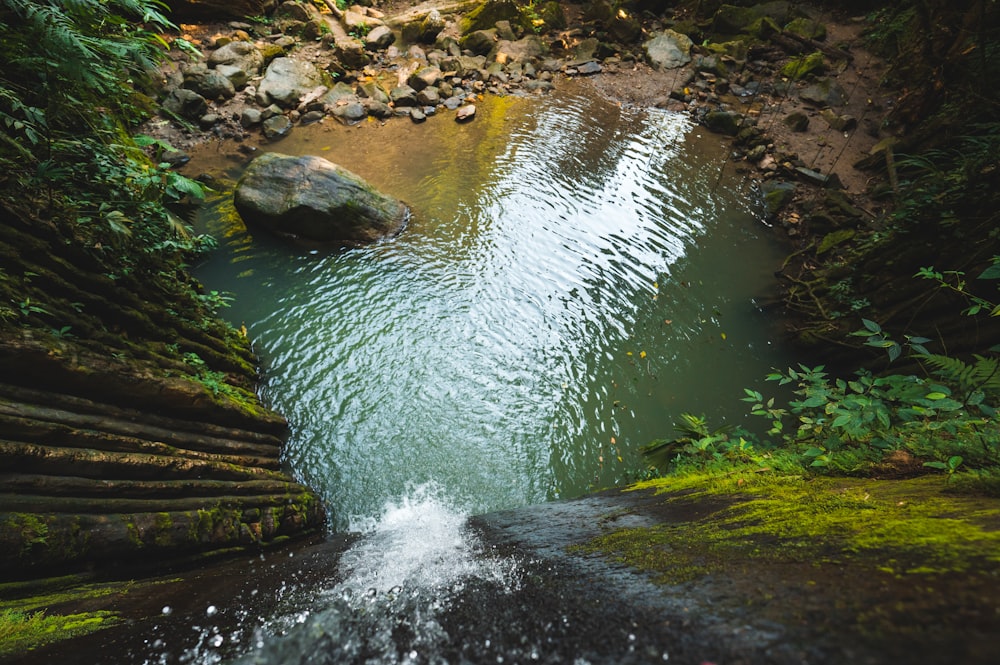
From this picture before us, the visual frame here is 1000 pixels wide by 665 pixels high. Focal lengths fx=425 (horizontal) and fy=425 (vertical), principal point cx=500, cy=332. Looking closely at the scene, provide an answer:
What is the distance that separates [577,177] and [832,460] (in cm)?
753

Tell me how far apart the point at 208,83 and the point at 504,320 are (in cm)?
949

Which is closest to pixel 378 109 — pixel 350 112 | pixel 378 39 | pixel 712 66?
pixel 350 112

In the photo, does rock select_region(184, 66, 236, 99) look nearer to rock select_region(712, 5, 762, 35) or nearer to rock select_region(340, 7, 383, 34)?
rock select_region(340, 7, 383, 34)

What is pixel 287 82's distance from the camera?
10.3 metres

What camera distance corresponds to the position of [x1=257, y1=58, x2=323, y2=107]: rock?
1002cm

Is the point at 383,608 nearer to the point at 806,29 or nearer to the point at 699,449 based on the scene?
the point at 699,449

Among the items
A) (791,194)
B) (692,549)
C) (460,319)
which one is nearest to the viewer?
(692,549)

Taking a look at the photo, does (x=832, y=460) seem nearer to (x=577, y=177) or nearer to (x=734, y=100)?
(x=577, y=177)

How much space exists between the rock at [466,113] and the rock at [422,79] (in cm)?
142

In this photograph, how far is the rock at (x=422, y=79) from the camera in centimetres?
1084

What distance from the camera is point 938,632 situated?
75 cm

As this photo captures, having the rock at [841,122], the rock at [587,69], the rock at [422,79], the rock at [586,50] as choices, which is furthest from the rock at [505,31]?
the rock at [841,122]

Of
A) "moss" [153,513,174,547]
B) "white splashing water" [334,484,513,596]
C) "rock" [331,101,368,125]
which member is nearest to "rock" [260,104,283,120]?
"rock" [331,101,368,125]

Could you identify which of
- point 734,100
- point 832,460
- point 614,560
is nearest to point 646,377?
point 832,460
